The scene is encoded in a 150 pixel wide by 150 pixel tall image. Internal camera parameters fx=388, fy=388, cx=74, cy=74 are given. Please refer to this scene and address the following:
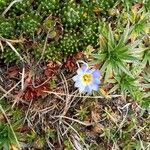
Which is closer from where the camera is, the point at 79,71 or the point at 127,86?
the point at 79,71

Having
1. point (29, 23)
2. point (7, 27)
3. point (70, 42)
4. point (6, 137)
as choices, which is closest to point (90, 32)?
point (70, 42)

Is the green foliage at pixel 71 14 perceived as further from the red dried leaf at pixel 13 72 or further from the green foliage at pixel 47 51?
the red dried leaf at pixel 13 72

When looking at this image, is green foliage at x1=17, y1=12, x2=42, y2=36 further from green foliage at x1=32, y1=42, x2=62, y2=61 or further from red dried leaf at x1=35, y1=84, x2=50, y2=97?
red dried leaf at x1=35, y1=84, x2=50, y2=97

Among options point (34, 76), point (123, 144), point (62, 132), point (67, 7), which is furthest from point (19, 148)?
point (67, 7)

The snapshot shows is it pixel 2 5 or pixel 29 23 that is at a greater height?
pixel 2 5

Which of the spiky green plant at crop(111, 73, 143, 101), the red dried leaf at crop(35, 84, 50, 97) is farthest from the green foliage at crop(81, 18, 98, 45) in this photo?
the red dried leaf at crop(35, 84, 50, 97)

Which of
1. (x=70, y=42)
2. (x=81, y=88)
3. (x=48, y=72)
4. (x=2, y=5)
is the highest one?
(x=2, y=5)

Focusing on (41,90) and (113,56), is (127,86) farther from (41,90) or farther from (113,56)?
(41,90)
